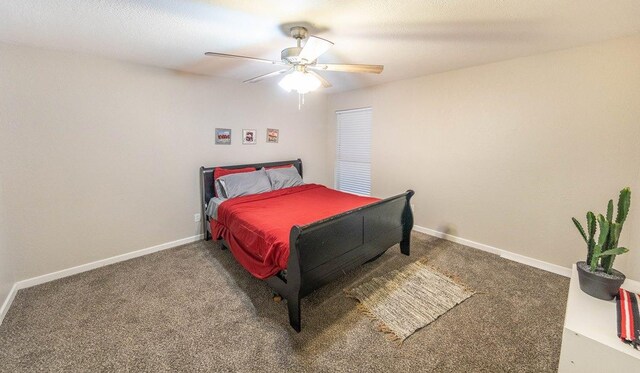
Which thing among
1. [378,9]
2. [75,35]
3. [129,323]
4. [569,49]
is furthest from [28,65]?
[569,49]

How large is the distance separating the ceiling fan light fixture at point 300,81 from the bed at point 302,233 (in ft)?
3.85

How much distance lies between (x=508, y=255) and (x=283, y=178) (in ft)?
10.0

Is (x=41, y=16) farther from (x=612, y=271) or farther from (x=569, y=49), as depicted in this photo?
(x=569, y=49)

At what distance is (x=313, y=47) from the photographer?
1791mm

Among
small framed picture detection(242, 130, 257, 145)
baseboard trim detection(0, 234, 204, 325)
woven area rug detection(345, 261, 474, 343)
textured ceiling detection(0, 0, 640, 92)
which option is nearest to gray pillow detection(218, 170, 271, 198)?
small framed picture detection(242, 130, 257, 145)

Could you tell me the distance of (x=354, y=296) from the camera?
227cm

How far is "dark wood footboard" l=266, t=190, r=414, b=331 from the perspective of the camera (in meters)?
1.82

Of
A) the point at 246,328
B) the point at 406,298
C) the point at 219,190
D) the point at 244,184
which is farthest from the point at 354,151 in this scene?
the point at 246,328

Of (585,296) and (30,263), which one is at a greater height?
(585,296)

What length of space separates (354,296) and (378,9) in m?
2.27

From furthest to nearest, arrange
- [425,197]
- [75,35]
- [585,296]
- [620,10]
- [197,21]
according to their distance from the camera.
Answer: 1. [425,197]
2. [75,35]
3. [197,21]
4. [620,10]
5. [585,296]

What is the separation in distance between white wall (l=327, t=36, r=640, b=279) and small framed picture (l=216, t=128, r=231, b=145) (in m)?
2.45

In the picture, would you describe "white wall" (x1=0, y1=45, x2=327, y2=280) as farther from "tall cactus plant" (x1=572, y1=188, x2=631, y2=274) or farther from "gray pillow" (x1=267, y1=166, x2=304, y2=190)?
"tall cactus plant" (x1=572, y1=188, x2=631, y2=274)

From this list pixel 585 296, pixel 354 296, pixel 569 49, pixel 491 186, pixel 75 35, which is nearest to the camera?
pixel 585 296
